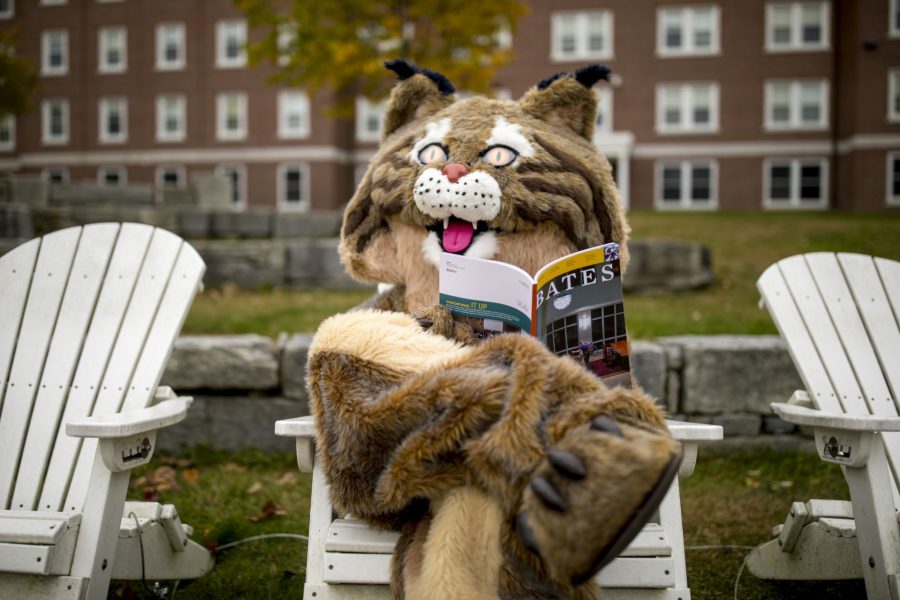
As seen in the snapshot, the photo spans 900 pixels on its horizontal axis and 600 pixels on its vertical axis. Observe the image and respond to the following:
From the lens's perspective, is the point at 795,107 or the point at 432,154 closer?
the point at 432,154

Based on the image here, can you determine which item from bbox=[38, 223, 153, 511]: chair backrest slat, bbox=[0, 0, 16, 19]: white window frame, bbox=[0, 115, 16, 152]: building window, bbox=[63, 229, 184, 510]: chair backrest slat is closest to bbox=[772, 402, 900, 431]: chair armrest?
bbox=[63, 229, 184, 510]: chair backrest slat

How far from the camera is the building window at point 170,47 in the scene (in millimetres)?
23094

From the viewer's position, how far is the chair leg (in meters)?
2.03

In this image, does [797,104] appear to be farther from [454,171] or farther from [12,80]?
[454,171]

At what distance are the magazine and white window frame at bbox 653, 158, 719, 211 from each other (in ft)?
67.7

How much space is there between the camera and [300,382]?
12.3ft

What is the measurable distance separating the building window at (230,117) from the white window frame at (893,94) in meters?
18.2

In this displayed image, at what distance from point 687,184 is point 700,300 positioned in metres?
16.6

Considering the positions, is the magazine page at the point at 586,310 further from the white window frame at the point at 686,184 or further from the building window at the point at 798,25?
the building window at the point at 798,25

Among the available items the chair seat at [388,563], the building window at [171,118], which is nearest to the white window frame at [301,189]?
the building window at [171,118]

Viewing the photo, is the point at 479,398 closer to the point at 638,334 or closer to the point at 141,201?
the point at 638,334

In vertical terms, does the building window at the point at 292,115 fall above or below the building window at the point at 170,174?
above

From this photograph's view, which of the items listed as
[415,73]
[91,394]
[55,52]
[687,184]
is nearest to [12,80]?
[55,52]

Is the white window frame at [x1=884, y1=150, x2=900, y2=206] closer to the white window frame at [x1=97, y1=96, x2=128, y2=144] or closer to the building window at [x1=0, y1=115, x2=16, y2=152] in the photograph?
the white window frame at [x1=97, y1=96, x2=128, y2=144]
